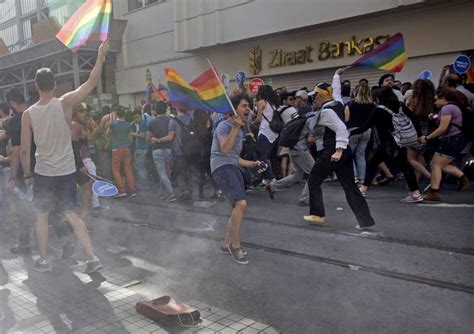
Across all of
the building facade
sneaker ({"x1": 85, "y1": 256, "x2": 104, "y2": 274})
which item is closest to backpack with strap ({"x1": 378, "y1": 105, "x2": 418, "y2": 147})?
sneaker ({"x1": 85, "y1": 256, "x2": 104, "y2": 274})

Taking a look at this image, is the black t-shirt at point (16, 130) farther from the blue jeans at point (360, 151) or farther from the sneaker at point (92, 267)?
the blue jeans at point (360, 151)

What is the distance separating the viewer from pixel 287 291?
391 centimetres

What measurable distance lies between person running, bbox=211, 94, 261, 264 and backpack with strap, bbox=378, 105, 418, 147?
304cm

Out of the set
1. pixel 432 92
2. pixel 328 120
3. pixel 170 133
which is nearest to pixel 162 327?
pixel 328 120

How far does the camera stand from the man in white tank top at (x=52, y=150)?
428cm

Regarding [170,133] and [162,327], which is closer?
[162,327]

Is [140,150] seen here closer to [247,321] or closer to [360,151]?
[360,151]

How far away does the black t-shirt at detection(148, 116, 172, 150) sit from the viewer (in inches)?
328

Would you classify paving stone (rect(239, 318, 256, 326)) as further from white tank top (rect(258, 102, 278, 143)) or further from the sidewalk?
white tank top (rect(258, 102, 278, 143))

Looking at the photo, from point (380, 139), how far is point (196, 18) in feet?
40.6

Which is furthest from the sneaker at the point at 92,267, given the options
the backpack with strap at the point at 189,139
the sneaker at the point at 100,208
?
the backpack with strap at the point at 189,139

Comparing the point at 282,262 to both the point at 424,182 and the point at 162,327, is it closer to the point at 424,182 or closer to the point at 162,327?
the point at 162,327

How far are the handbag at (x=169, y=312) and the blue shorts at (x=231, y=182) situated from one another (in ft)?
4.82

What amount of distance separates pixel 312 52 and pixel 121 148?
8075mm
